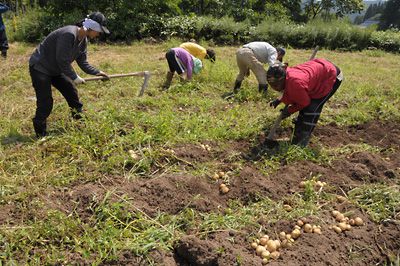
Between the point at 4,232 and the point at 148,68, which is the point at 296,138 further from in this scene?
the point at 148,68

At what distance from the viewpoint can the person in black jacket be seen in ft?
13.0

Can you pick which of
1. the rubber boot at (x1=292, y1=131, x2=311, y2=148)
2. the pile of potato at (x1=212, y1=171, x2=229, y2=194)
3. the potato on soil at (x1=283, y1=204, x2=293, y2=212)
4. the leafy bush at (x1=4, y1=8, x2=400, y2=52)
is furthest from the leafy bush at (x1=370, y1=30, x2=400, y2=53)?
the potato on soil at (x1=283, y1=204, x2=293, y2=212)

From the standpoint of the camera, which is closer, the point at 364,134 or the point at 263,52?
the point at 364,134

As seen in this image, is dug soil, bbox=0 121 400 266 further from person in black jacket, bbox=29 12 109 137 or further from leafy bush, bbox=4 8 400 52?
leafy bush, bbox=4 8 400 52

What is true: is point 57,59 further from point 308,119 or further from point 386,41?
point 386,41

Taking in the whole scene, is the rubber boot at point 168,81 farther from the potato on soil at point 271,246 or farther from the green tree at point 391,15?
the green tree at point 391,15

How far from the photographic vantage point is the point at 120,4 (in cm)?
1180

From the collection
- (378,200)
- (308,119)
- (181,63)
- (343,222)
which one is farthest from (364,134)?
(181,63)

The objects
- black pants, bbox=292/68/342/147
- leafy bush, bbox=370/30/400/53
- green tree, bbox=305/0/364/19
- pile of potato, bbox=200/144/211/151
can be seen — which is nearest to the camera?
pile of potato, bbox=200/144/211/151

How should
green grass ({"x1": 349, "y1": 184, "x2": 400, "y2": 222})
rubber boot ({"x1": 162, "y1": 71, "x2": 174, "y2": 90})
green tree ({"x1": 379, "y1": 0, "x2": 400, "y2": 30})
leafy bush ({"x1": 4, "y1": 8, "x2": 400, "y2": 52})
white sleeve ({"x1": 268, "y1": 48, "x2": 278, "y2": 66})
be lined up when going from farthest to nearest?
1. green tree ({"x1": 379, "y1": 0, "x2": 400, "y2": 30})
2. leafy bush ({"x1": 4, "y1": 8, "x2": 400, "y2": 52})
3. rubber boot ({"x1": 162, "y1": 71, "x2": 174, "y2": 90})
4. white sleeve ({"x1": 268, "y1": 48, "x2": 278, "y2": 66})
5. green grass ({"x1": 349, "y1": 184, "x2": 400, "y2": 222})

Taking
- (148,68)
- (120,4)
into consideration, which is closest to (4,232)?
(148,68)

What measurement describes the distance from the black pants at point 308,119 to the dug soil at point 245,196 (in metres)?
0.25

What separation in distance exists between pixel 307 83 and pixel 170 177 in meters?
1.95

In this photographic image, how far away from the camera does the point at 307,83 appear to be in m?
4.12
